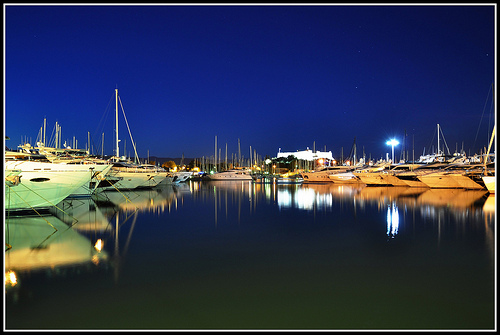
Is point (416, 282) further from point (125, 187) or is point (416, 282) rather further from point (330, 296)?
point (125, 187)

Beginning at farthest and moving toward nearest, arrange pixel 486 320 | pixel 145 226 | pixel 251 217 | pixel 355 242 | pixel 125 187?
pixel 125 187 < pixel 251 217 < pixel 145 226 < pixel 355 242 < pixel 486 320

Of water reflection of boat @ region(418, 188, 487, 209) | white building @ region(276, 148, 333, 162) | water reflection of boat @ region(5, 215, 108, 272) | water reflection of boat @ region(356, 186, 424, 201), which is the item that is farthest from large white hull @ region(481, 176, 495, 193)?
white building @ region(276, 148, 333, 162)

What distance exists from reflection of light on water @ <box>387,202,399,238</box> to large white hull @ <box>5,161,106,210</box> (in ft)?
47.3

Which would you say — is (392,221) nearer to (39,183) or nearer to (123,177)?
(39,183)

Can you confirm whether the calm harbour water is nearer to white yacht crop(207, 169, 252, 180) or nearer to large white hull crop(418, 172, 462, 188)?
large white hull crop(418, 172, 462, 188)

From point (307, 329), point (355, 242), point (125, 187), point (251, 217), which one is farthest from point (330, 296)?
point (125, 187)

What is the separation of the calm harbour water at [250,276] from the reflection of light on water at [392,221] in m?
0.19

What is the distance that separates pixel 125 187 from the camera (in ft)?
110

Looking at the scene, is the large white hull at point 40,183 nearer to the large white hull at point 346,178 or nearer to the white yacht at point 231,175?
the large white hull at point 346,178

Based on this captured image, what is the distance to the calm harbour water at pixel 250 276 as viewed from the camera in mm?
5551

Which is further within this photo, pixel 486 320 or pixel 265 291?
pixel 265 291

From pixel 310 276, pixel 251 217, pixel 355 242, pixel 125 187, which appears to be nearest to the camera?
pixel 310 276

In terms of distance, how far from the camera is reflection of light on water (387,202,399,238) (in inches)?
509

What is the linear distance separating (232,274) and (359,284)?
270 cm
